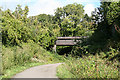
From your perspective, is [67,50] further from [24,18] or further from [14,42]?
[14,42]

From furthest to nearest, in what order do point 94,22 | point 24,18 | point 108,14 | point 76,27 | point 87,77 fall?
1. point 76,27
2. point 24,18
3. point 94,22
4. point 108,14
5. point 87,77

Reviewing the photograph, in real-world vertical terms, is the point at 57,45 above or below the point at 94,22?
below

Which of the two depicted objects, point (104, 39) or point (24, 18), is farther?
point (24, 18)

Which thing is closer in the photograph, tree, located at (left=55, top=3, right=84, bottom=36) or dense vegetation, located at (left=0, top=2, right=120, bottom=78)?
dense vegetation, located at (left=0, top=2, right=120, bottom=78)

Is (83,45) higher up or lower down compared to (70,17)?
lower down

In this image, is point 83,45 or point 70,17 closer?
point 83,45

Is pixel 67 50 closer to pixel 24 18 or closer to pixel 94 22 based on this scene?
pixel 24 18

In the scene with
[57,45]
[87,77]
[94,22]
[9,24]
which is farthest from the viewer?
[57,45]

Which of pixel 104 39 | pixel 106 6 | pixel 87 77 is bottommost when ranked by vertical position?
pixel 87 77

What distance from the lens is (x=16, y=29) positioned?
675 inches

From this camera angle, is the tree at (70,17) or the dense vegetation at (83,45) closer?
the dense vegetation at (83,45)

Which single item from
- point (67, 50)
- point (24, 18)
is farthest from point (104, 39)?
point (67, 50)

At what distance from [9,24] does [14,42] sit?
203 centimetres

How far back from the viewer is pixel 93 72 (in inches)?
313
